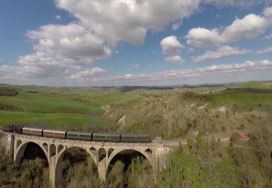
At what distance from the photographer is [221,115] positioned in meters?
88.0

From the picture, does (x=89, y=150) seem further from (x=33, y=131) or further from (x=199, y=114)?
(x=199, y=114)

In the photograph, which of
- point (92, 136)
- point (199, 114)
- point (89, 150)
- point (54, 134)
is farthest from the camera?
point (199, 114)

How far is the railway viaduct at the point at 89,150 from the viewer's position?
181ft

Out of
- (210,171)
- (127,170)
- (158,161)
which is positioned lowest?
(127,170)

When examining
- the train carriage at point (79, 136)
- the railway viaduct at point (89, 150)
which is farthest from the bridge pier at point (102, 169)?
the train carriage at point (79, 136)

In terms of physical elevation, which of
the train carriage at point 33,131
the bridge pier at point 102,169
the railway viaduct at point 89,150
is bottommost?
the bridge pier at point 102,169

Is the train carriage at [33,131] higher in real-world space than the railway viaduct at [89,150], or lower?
higher

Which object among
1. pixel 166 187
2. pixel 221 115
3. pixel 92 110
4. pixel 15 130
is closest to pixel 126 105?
pixel 92 110

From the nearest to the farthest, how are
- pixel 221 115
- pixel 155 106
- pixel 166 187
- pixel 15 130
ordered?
pixel 166 187 < pixel 15 130 < pixel 221 115 < pixel 155 106

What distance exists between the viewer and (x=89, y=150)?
197 ft

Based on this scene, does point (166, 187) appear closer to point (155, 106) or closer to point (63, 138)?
point (63, 138)

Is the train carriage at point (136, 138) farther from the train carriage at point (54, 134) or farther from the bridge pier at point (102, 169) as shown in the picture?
the train carriage at point (54, 134)

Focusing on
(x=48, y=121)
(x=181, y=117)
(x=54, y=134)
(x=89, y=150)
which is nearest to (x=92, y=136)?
(x=89, y=150)

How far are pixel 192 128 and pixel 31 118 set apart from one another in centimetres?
5944
